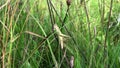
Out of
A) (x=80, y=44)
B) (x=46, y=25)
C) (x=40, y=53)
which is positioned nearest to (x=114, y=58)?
(x=80, y=44)

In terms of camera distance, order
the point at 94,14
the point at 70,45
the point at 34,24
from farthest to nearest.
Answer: the point at 94,14 → the point at 34,24 → the point at 70,45

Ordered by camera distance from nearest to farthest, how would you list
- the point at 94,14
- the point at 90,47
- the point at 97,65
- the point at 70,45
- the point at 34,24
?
the point at 97,65 < the point at 90,47 < the point at 70,45 < the point at 34,24 < the point at 94,14

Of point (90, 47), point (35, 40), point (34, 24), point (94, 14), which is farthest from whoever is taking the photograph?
point (94, 14)

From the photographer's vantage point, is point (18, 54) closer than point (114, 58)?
No

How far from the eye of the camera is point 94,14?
208 cm

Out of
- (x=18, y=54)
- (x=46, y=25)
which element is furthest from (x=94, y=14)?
(x=18, y=54)

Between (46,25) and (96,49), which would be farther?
(46,25)

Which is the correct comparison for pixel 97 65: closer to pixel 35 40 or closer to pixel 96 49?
pixel 96 49

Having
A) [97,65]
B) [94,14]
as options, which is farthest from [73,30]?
[94,14]

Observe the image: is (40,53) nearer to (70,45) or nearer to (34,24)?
(70,45)

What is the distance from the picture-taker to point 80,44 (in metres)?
1.30

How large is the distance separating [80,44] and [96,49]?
129mm

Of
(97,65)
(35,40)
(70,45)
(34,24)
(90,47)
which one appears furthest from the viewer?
(34,24)

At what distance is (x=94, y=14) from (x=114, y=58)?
3.21ft
